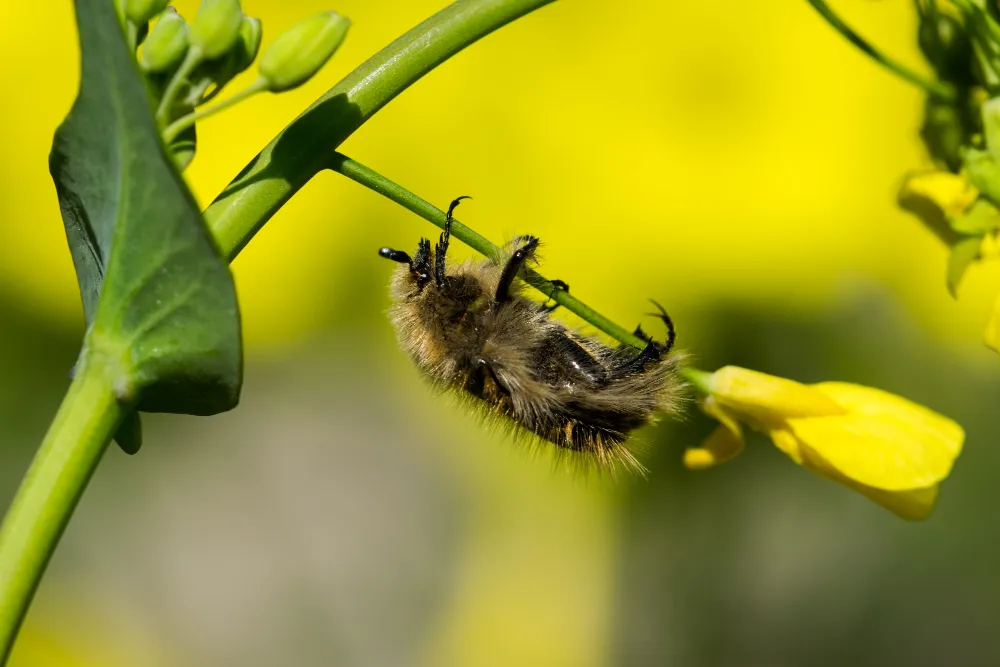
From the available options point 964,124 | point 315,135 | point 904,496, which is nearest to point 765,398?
point 904,496

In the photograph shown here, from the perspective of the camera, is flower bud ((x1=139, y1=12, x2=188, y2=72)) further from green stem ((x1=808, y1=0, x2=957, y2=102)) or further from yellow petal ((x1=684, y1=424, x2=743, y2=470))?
yellow petal ((x1=684, y1=424, x2=743, y2=470))

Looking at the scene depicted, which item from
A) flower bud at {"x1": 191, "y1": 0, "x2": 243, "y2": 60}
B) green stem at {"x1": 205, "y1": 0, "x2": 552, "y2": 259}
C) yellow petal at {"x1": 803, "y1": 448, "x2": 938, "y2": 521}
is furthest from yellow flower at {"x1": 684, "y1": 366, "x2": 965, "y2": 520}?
flower bud at {"x1": 191, "y1": 0, "x2": 243, "y2": 60}

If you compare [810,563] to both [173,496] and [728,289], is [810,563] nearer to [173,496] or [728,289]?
[728,289]

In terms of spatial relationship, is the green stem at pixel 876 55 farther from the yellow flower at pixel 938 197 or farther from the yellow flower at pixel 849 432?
the yellow flower at pixel 849 432

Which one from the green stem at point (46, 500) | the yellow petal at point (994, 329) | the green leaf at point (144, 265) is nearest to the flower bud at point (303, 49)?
the green leaf at point (144, 265)

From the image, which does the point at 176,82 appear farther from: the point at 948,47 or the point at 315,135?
the point at 948,47
